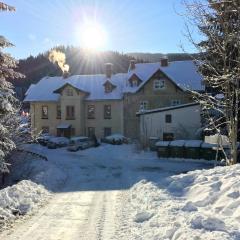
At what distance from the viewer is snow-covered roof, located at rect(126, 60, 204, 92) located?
184 ft

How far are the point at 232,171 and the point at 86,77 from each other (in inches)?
2071

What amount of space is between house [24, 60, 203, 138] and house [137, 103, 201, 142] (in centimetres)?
540

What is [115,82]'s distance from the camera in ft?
204

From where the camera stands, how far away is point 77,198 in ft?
61.5

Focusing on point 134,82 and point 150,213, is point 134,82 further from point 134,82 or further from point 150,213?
point 150,213

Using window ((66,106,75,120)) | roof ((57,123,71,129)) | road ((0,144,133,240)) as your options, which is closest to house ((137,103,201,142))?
window ((66,106,75,120))

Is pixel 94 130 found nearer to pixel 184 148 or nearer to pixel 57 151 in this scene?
pixel 57 151

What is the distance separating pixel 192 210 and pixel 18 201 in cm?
673

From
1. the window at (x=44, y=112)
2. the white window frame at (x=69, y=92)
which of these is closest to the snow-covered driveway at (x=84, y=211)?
the white window frame at (x=69, y=92)

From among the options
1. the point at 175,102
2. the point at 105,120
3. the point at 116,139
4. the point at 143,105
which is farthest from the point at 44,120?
the point at 175,102

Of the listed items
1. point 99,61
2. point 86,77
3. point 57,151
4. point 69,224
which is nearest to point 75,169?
point 57,151

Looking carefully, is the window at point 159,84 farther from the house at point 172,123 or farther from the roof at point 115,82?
the house at point 172,123

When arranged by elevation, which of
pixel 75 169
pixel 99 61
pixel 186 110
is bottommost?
pixel 75 169

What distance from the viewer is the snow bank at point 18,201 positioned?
1408cm
